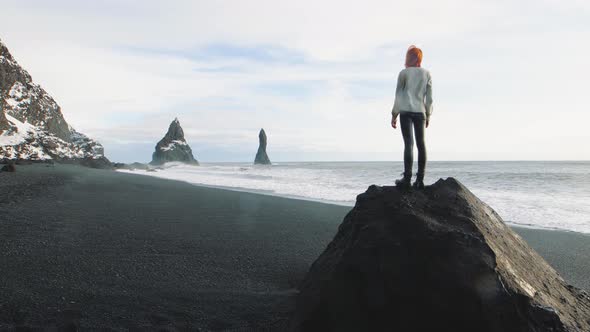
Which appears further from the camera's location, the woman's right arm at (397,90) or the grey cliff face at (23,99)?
the grey cliff face at (23,99)

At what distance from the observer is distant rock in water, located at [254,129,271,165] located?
4350 inches

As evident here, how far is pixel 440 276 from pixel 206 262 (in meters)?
3.64

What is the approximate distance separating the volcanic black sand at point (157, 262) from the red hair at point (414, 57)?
3.18 metres

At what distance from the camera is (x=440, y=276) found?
2682mm

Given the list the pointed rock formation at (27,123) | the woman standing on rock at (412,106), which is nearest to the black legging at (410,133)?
the woman standing on rock at (412,106)

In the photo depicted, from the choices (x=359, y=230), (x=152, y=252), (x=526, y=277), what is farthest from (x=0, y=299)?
(x=526, y=277)

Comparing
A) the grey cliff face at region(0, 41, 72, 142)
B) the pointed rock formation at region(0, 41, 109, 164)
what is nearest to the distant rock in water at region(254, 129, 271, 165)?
the pointed rock formation at region(0, 41, 109, 164)

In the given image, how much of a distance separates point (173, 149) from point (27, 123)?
2097 inches

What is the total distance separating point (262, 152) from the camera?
110500 mm

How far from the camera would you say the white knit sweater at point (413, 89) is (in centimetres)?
411

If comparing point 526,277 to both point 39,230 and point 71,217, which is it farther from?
point 71,217

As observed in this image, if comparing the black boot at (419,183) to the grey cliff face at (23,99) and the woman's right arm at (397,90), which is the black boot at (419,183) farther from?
the grey cliff face at (23,99)

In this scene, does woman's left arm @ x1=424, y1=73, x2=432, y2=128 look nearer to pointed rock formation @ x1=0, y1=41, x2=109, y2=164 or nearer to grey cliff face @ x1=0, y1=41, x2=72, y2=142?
pointed rock formation @ x1=0, y1=41, x2=109, y2=164

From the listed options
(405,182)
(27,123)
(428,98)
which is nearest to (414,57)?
(428,98)
